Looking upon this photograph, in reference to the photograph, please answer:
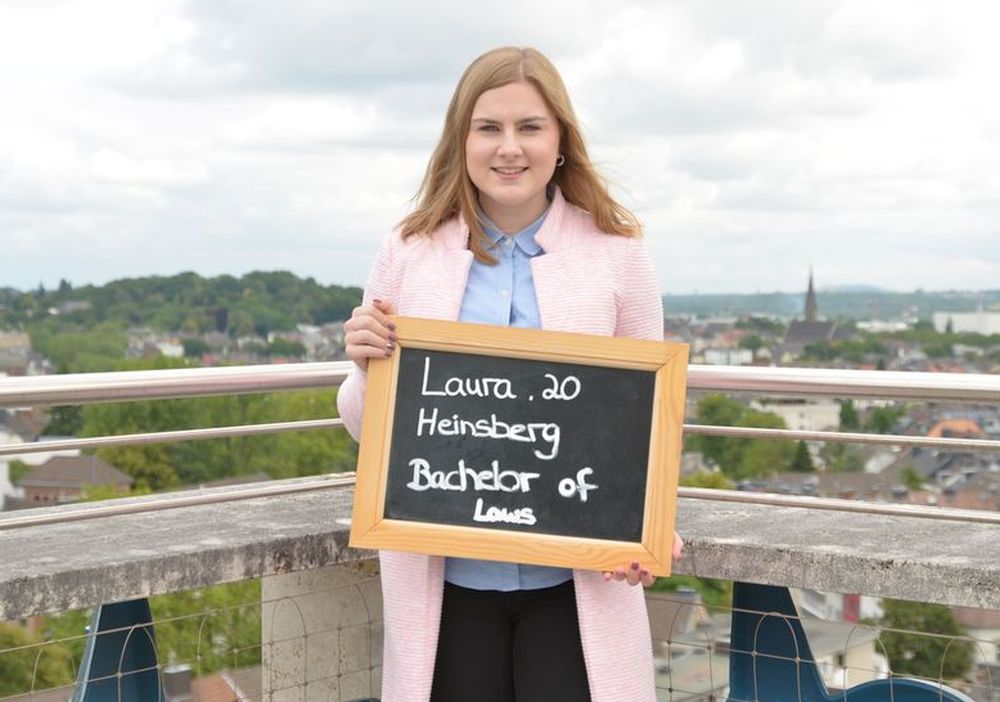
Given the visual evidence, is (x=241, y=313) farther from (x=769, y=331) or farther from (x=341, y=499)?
(x=341, y=499)

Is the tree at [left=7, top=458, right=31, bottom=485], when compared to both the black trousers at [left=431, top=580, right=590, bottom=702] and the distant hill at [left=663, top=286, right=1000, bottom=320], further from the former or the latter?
the black trousers at [left=431, top=580, right=590, bottom=702]

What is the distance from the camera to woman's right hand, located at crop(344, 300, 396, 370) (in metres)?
2.47

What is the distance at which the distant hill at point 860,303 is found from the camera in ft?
302

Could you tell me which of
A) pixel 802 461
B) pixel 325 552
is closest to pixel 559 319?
pixel 325 552

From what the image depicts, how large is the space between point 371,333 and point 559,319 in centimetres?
33

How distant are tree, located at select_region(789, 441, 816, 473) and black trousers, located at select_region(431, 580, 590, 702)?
6635cm

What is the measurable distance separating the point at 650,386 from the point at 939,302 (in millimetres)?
98641

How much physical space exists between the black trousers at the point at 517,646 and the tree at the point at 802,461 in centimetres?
6635

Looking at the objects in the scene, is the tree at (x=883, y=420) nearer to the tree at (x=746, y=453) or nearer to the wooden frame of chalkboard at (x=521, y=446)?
the tree at (x=746, y=453)

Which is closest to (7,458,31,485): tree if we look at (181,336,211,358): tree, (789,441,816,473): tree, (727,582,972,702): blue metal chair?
(181,336,211,358): tree

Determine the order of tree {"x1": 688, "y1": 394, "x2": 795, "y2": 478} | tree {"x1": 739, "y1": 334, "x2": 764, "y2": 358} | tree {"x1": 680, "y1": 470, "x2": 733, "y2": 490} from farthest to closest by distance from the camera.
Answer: tree {"x1": 739, "y1": 334, "x2": 764, "y2": 358} → tree {"x1": 688, "y1": 394, "x2": 795, "y2": 478} → tree {"x1": 680, "y1": 470, "x2": 733, "y2": 490}

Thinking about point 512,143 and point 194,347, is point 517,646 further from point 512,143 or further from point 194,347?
point 194,347

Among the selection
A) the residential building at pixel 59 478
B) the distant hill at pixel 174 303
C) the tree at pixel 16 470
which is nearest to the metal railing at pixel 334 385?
the distant hill at pixel 174 303

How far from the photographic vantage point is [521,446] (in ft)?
8.28
